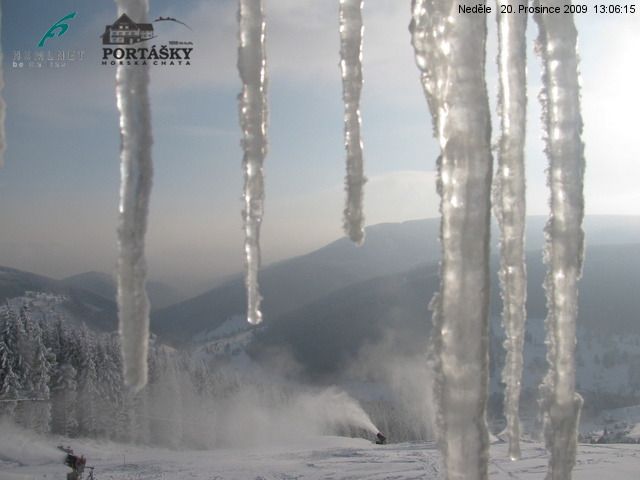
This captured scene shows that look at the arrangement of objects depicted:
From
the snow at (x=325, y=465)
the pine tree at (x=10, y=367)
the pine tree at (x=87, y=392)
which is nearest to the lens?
the snow at (x=325, y=465)

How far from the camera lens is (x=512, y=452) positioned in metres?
3.29

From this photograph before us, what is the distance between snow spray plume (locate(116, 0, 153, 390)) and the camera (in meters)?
2.29

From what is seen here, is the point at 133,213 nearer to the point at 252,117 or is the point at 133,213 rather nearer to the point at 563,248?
the point at 252,117

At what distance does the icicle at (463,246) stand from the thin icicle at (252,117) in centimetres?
89

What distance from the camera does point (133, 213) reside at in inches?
90.4

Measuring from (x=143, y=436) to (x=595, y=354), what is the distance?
99.6 m

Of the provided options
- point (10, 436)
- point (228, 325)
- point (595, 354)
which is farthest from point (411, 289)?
point (10, 436)

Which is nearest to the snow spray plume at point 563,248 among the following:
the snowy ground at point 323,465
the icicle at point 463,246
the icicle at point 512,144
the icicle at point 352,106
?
the icicle at point 512,144

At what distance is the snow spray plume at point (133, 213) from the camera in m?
2.29

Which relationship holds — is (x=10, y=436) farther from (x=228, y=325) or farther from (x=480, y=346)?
(x=228, y=325)

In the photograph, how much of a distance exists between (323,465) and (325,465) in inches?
2.3

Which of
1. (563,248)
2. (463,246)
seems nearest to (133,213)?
(463,246)

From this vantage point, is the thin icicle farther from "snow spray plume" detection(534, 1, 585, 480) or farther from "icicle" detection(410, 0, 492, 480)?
"snow spray plume" detection(534, 1, 585, 480)

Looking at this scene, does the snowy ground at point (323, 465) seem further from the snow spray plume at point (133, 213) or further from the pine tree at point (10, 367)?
the snow spray plume at point (133, 213)
